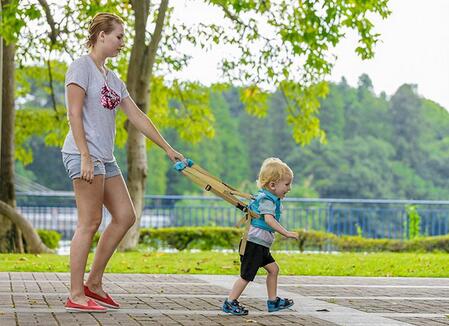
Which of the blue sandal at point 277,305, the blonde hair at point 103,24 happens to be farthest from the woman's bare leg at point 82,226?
the blue sandal at point 277,305

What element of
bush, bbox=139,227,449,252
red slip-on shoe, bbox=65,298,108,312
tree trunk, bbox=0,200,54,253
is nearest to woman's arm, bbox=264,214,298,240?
red slip-on shoe, bbox=65,298,108,312

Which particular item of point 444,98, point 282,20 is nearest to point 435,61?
point 444,98

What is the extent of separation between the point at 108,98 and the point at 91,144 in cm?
32

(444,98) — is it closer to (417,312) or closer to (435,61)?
(435,61)

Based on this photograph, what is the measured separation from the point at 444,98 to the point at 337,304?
6502 cm

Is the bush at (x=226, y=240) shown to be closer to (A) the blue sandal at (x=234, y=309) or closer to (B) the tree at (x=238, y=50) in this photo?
(B) the tree at (x=238, y=50)

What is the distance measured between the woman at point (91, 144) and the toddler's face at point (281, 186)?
63 centimetres

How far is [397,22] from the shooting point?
6975 centimetres

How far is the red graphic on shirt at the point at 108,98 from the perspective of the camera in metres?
7.10

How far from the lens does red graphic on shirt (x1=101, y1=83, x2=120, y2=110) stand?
7102 mm

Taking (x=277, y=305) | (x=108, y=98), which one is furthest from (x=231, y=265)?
(x=108, y=98)

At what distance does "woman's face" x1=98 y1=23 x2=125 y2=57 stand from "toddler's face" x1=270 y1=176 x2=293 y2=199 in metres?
1.34

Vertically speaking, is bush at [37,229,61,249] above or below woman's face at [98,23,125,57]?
below

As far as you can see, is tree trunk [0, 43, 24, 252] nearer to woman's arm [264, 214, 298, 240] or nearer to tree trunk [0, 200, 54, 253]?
tree trunk [0, 200, 54, 253]
